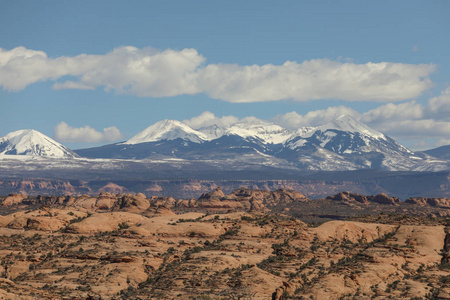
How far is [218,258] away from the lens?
111000 mm

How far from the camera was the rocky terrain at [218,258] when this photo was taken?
321 feet

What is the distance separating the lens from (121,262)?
112 meters

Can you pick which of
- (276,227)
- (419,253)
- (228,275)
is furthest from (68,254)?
(419,253)

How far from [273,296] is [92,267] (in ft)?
91.5

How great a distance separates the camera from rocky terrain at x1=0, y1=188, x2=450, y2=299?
9775cm

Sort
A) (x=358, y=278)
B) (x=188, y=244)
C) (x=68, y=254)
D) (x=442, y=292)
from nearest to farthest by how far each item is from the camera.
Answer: (x=442, y=292) < (x=358, y=278) < (x=68, y=254) < (x=188, y=244)

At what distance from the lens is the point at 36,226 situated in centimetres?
13650

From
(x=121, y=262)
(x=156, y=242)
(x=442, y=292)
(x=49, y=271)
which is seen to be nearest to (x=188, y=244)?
(x=156, y=242)

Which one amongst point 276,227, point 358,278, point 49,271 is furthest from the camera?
point 276,227

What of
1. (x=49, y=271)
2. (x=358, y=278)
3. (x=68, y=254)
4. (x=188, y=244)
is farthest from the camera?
(x=188, y=244)

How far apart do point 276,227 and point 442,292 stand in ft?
144

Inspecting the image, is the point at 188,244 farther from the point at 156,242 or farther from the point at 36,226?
the point at 36,226

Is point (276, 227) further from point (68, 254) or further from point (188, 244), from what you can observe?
point (68, 254)

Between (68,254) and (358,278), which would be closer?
(358,278)
